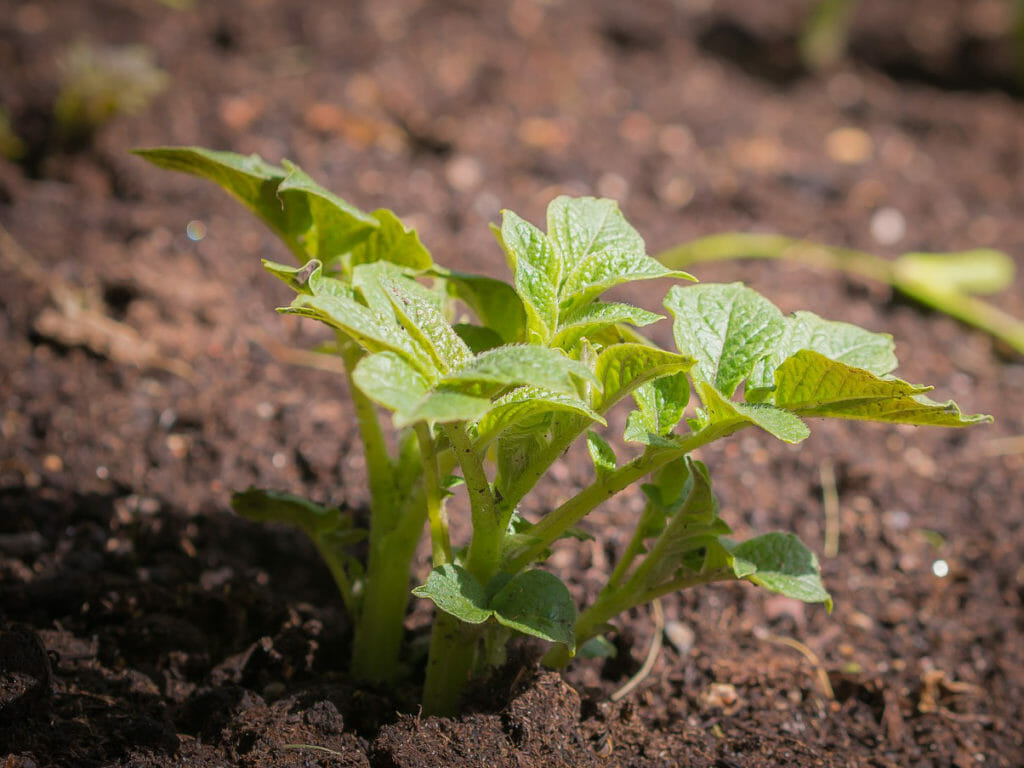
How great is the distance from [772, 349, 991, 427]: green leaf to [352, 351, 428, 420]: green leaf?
41 centimetres

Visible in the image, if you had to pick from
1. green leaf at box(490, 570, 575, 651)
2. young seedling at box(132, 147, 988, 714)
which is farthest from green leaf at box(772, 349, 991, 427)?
green leaf at box(490, 570, 575, 651)

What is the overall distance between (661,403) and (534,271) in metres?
0.22

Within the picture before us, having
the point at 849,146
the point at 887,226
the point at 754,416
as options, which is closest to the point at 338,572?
the point at 754,416

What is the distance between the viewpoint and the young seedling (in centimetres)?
96

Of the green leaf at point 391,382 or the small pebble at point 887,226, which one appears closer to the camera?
the green leaf at point 391,382

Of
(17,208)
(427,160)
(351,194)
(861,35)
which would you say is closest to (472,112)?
(427,160)

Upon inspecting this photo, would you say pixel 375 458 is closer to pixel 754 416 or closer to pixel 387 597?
pixel 387 597

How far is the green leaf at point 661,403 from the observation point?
3.55 feet

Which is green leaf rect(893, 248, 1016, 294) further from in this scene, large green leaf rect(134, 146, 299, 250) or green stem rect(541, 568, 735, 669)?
large green leaf rect(134, 146, 299, 250)

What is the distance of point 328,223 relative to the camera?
1226mm

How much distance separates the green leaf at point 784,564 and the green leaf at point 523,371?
39 cm

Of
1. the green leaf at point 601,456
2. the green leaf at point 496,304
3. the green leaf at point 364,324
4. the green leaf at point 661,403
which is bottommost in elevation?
the green leaf at point 601,456

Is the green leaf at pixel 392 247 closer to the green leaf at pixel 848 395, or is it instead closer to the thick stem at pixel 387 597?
the thick stem at pixel 387 597

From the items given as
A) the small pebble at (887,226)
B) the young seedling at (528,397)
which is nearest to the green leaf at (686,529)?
the young seedling at (528,397)
